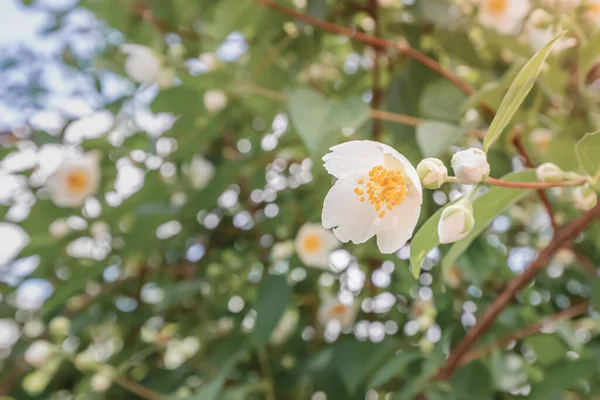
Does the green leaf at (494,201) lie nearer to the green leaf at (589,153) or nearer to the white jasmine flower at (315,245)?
the green leaf at (589,153)

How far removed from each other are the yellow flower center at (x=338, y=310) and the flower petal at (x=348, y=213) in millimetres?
675

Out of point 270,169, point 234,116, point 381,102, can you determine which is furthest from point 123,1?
point 381,102

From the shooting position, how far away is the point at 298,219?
1205 mm

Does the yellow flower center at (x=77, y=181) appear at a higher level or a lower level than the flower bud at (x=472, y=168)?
lower

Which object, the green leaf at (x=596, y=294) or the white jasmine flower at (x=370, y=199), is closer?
the white jasmine flower at (x=370, y=199)

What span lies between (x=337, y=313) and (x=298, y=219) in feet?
0.72

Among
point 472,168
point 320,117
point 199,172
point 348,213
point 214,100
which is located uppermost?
point 472,168

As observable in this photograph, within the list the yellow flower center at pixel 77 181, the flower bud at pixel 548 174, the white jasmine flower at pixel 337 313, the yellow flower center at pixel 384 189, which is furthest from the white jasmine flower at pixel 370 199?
the yellow flower center at pixel 77 181

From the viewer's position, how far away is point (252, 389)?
107cm

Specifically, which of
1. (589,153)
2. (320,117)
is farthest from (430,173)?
(320,117)

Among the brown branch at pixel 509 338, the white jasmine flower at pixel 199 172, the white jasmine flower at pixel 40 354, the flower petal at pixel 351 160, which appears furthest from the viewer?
the white jasmine flower at pixel 199 172

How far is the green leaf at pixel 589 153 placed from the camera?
1.60 feet

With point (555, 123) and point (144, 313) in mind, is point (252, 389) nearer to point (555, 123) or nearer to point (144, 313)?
point (144, 313)

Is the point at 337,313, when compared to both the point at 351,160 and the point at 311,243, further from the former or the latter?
the point at 351,160
